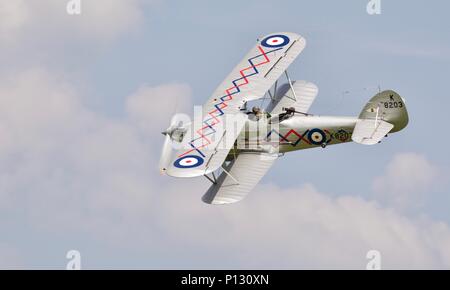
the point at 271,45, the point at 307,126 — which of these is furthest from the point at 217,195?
the point at 271,45

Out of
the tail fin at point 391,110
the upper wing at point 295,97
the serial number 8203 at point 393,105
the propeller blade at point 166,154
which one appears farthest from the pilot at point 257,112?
the serial number 8203 at point 393,105

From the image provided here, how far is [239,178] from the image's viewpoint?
45000 millimetres

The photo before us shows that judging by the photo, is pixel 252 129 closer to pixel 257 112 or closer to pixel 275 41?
pixel 257 112

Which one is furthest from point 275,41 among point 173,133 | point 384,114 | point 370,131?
point 370,131

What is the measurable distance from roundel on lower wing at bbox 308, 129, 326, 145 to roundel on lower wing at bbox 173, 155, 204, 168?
5.47m

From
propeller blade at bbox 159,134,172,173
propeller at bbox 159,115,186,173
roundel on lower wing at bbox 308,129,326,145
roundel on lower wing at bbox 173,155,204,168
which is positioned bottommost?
roundel on lower wing at bbox 173,155,204,168

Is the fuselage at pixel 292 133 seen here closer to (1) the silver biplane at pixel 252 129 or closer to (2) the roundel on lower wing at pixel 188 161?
(1) the silver biplane at pixel 252 129

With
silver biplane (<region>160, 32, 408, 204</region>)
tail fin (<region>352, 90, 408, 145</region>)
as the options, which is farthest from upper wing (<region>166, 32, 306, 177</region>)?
tail fin (<region>352, 90, 408, 145</region>)

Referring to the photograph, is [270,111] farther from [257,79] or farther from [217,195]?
[217,195]

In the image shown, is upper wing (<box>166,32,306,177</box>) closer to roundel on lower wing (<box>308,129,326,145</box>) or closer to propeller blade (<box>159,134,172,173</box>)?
propeller blade (<box>159,134,172,173</box>)

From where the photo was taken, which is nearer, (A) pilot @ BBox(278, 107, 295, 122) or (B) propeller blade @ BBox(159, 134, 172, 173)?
(B) propeller blade @ BBox(159, 134, 172, 173)

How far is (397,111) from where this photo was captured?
4572cm

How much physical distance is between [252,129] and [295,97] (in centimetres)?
385

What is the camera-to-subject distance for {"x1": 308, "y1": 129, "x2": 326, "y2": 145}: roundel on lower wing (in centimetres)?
4659
